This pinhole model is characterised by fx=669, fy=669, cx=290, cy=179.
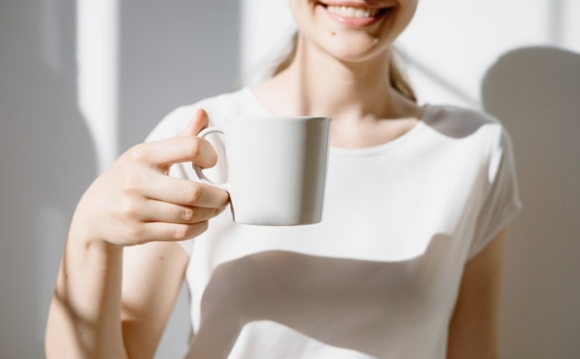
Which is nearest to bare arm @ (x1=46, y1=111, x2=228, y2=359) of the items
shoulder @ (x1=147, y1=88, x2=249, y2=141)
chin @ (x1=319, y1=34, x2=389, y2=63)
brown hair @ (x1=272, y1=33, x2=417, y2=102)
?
shoulder @ (x1=147, y1=88, x2=249, y2=141)

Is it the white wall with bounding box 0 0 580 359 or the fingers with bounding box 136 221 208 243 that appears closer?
the fingers with bounding box 136 221 208 243

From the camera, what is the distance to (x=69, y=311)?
2.72 ft

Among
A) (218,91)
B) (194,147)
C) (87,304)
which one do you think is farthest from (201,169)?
(218,91)

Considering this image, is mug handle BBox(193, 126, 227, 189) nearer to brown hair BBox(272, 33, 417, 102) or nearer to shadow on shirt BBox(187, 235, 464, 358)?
shadow on shirt BBox(187, 235, 464, 358)

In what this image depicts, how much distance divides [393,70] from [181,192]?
70cm

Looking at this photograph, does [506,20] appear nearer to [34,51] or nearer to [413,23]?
[413,23]

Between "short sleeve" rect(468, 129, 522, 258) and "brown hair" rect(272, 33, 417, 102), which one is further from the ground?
"brown hair" rect(272, 33, 417, 102)

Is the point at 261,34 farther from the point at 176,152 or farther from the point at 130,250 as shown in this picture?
the point at 176,152

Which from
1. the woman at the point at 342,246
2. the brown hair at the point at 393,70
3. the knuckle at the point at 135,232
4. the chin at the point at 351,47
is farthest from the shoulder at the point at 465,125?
the knuckle at the point at 135,232

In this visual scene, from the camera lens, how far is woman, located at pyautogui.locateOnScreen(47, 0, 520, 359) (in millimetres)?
947

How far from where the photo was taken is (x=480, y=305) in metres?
1.18

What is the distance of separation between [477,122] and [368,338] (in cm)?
43

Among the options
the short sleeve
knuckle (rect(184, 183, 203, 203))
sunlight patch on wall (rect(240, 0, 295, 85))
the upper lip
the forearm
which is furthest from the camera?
sunlight patch on wall (rect(240, 0, 295, 85))

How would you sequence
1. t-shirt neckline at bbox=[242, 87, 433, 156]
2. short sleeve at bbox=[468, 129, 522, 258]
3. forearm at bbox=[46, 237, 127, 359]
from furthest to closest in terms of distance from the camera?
short sleeve at bbox=[468, 129, 522, 258] < t-shirt neckline at bbox=[242, 87, 433, 156] < forearm at bbox=[46, 237, 127, 359]
